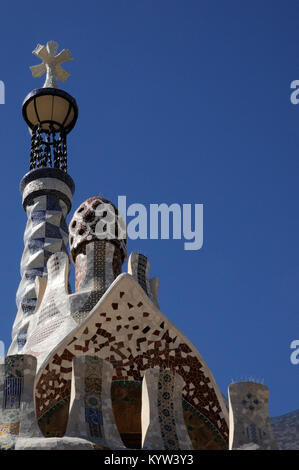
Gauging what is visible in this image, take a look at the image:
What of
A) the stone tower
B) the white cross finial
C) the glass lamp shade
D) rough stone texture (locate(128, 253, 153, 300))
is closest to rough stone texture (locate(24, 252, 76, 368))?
the stone tower

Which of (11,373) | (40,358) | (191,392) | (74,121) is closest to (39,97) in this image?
(74,121)

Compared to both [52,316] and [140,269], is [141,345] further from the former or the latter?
[52,316]

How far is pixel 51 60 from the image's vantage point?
14.5 metres

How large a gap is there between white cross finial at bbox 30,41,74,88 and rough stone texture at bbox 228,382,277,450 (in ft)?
32.8

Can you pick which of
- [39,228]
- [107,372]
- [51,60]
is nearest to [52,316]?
[107,372]

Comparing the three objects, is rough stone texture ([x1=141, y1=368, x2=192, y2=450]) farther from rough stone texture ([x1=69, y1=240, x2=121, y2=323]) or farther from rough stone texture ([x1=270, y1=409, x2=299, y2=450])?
rough stone texture ([x1=69, y1=240, x2=121, y2=323])

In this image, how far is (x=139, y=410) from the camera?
6.73 m

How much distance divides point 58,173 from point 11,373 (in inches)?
306

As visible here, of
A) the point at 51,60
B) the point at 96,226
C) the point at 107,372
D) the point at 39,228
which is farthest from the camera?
the point at 51,60

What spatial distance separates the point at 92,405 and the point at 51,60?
33.8 feet

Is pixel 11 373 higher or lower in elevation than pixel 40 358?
lower

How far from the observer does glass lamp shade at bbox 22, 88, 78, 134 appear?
533 inches
